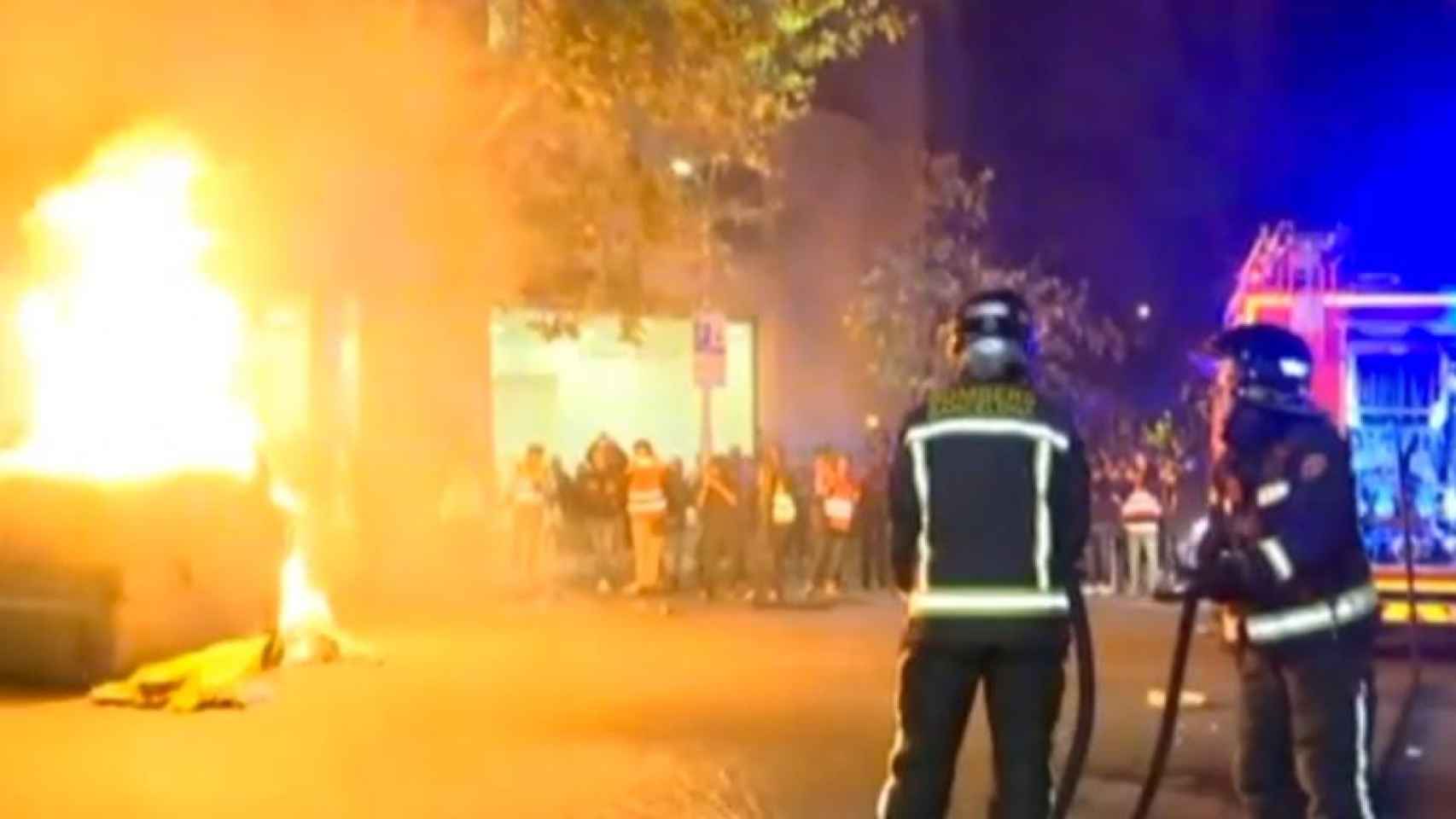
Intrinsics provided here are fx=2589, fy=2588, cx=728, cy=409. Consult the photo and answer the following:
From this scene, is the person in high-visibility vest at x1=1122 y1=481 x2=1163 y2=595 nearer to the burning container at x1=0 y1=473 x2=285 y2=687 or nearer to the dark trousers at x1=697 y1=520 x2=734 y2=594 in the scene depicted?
the dark trousers at x1=697 y1=520 x2=734 y2=594

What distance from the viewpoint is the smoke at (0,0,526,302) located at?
1800 centimetres

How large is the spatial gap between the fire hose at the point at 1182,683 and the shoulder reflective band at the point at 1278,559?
0.24 meters

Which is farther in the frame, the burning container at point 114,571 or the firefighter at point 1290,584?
the burning container at point 114,571

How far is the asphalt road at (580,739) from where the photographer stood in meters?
10.7

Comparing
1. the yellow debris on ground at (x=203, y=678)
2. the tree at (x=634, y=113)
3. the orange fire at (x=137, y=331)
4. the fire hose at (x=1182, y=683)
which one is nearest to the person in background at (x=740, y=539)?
the tree at (x=634, y=113)

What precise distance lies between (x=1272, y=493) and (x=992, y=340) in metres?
1.18

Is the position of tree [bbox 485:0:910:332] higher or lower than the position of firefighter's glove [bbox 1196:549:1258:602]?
higher

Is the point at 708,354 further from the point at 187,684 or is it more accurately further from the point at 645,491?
the point at 187,684

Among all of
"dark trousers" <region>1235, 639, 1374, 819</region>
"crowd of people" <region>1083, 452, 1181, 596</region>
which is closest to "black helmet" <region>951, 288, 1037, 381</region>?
"dark trousers" <region>1235, 639, 1374, 819</region>

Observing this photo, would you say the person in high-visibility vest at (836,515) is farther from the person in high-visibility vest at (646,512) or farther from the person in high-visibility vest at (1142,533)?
the person in high-visibility vest at (1142,533)

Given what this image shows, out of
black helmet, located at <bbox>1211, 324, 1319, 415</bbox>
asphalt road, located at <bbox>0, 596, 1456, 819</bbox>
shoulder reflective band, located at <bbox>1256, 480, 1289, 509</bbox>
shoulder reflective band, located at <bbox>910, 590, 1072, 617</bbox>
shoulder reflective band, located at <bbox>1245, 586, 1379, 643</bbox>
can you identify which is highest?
black helmet, located at <bbox>1211, 324, 1319, 415</bbox>

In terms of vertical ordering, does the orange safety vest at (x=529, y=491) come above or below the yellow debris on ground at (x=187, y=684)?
above

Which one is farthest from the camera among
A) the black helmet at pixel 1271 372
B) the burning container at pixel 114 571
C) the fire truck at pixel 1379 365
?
the fire truck at pixel 1379 365

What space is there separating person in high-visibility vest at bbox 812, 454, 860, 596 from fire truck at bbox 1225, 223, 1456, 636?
23.8 ft
